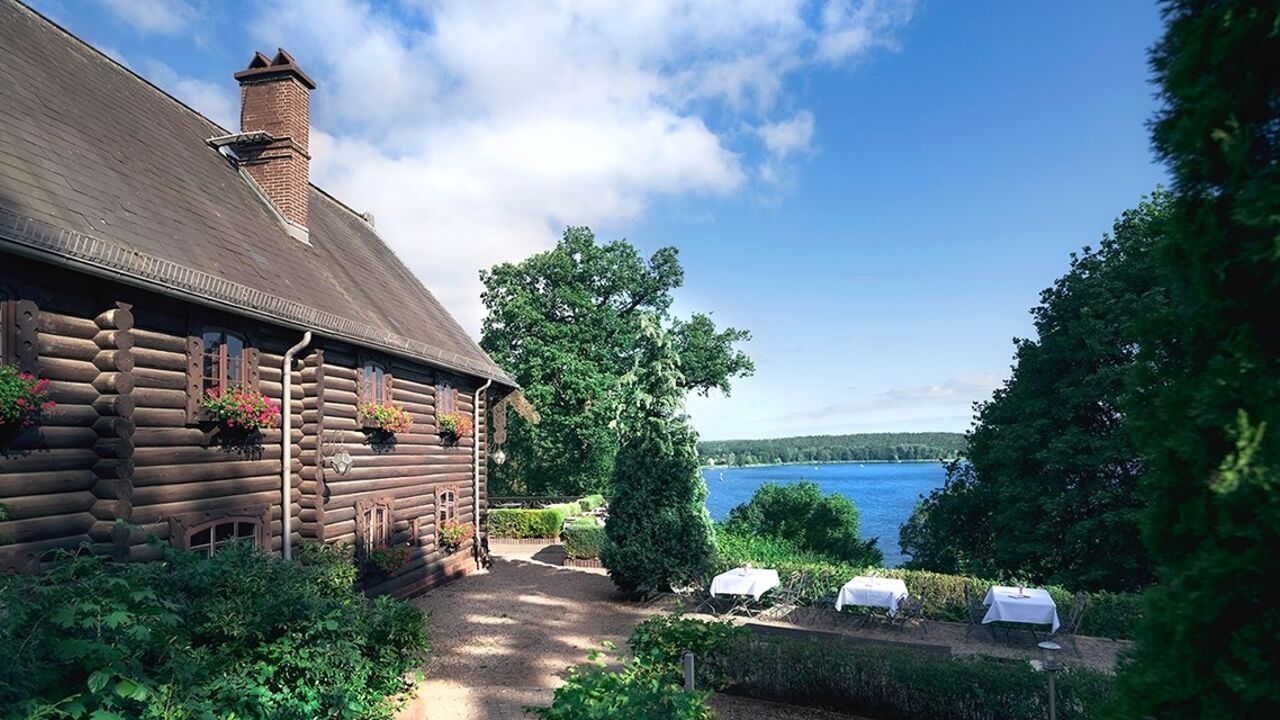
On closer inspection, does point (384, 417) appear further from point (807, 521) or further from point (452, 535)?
point (807, 521)

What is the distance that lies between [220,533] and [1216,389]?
10.1 meters

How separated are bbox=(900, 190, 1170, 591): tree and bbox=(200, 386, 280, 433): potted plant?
1522cm

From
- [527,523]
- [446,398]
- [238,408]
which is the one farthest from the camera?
[527,523]

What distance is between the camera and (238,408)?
8.57 metres

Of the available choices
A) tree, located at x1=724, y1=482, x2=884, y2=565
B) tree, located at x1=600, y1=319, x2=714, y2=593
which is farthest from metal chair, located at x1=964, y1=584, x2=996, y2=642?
tree, located at x1=724, y1=482, x2=884, y2=565

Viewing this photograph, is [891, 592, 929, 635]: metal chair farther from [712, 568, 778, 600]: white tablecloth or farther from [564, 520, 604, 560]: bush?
[564, 520, 604, 560]: bush

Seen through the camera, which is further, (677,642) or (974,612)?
(974,612)

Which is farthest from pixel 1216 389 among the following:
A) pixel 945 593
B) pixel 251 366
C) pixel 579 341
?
pixel 579 341

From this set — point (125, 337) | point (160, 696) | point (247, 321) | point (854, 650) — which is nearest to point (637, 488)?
point (854, 650)

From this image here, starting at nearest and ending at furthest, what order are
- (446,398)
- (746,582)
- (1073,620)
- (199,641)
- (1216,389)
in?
(1216,389) < (199,641) < (1073,620) < (746,582) < (446,398)

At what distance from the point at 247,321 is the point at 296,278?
186 centimetres

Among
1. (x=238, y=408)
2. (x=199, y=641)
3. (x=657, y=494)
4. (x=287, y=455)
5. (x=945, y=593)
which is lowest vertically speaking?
(x=945, y=593)

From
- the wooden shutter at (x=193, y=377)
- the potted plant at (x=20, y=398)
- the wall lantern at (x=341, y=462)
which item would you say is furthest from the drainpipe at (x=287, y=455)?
the potted plant at (x=20, y=398)

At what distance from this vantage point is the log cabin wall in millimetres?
6453
